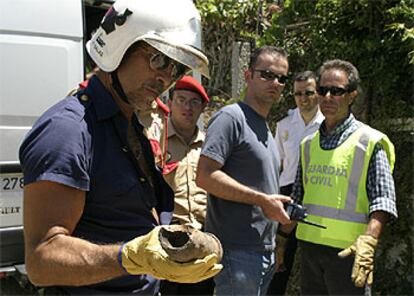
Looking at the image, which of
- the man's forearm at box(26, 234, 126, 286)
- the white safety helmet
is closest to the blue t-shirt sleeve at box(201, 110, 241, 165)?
the white safety helmet

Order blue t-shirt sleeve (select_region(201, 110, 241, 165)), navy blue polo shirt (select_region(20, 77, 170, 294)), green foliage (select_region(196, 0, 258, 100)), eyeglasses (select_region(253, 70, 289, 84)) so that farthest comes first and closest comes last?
green foliage (select_region(196, 0, 258, 100)) < eyeglasses (select_region(253, 70, 289, 84)) < blue t-shirt sleeve (select_region(201, 110, 241, 165)) < navy blue polo shirt (select_region(20, 77, 170, 294))

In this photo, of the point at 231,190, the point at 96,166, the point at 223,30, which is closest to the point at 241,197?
the point at 231,190

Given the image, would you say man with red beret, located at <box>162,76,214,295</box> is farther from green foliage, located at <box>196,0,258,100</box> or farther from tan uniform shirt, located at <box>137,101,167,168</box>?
green foliage, located at <box>196,0,258,100</box>

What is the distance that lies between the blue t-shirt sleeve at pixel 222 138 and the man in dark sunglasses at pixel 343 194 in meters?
0.60

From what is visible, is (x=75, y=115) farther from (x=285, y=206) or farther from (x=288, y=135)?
(x=288, y=135)

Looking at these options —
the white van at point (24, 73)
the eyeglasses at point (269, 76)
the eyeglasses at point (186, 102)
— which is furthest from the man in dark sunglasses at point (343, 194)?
the white van at point (24, 73)

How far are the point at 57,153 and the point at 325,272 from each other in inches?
90.9

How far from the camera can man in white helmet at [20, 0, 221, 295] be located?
1.55 m

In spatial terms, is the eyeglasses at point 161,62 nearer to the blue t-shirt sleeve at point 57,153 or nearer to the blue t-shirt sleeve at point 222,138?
the blue t-shirt sleeve at point 57,153

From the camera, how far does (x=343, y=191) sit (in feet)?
11.3

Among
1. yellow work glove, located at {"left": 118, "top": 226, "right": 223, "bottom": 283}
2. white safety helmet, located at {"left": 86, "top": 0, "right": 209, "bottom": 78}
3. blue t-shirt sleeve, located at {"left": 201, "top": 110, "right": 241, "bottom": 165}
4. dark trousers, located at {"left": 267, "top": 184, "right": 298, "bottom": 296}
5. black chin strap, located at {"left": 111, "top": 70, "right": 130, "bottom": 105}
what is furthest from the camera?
dark trousers, located at {"left": 267, "top": 184, "right": 298, "bottom": 296}

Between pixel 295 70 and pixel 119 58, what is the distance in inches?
163

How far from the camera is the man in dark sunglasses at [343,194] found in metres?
3.30

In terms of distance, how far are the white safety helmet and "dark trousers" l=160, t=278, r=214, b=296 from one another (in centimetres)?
241
